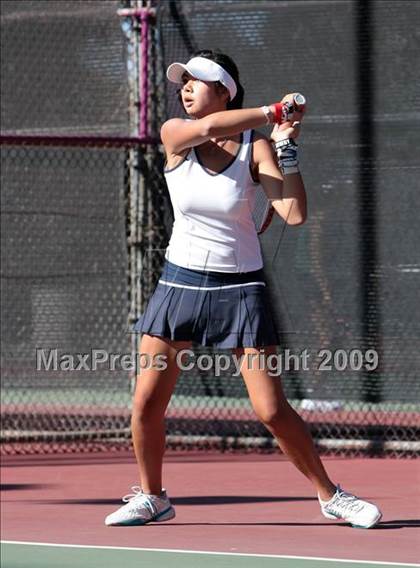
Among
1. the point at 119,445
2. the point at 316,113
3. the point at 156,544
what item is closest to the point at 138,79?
the point at 316,113

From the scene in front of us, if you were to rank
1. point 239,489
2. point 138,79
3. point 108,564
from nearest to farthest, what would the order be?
point 108,564 → point 239,489 → point 138,79

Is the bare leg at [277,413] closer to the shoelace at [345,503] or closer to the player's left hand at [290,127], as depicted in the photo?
the shoelace at [345,503]

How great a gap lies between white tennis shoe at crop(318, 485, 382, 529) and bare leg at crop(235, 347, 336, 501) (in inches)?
5.9

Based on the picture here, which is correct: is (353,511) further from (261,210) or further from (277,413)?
(261,210)

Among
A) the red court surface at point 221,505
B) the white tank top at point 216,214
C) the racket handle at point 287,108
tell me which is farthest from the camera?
the red court surface at point 221,505

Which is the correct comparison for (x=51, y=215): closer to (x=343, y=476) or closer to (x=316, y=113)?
(x=316, y=113)

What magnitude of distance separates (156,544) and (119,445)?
3.32 metres

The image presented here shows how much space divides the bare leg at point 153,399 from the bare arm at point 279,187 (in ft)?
2.34

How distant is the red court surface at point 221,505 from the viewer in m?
5.54

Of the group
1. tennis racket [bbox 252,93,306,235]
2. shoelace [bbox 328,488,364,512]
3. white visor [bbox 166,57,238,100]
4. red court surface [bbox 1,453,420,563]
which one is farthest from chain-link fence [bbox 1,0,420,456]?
white visor [bbox 166,57,238,100]

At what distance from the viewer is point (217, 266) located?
5488 mm

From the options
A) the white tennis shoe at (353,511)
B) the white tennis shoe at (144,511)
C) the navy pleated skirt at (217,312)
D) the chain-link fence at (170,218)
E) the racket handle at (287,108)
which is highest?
the chain-link fence at (170,218)

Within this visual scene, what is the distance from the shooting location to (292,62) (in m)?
8.27

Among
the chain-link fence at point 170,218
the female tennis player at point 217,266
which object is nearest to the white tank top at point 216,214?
the female tennis player at point 217,266
